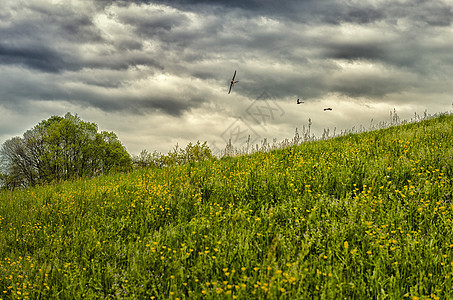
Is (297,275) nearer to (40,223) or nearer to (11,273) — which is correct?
(11,273)

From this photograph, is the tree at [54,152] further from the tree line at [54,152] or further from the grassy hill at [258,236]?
the grassy hill at [258,236]

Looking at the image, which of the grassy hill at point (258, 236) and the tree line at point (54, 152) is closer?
the grassy hill at point (258, 236)

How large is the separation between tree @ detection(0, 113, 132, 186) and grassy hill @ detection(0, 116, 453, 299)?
2691cm

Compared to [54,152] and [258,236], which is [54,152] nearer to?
[54,152]

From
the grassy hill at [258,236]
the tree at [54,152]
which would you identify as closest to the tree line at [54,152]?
the tree at [54,152]

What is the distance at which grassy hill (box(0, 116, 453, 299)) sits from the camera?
12.5 feet

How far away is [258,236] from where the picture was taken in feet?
15.4

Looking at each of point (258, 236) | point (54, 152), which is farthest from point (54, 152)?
point (258, 236)

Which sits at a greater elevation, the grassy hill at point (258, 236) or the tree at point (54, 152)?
the tree at point (54, 152)

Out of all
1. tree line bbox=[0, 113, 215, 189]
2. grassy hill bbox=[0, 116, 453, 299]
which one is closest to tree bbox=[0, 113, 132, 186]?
tree line bbox=[0, 113, 215, 189]

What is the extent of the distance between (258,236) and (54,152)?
33868mm

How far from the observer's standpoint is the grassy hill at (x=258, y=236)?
12.5 ft

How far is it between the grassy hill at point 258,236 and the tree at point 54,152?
26907 mm

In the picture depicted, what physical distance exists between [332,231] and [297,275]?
4.34 feet
